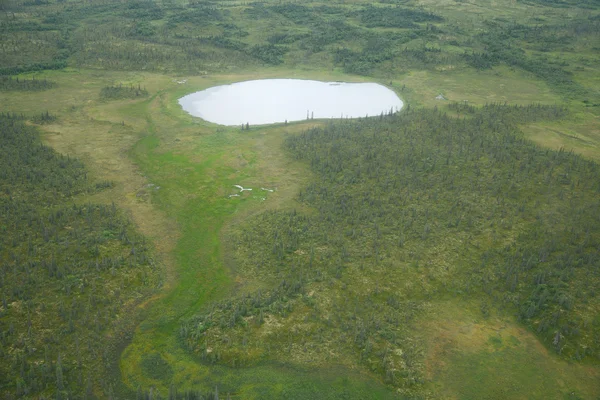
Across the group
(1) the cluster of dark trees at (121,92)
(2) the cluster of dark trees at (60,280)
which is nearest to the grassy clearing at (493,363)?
(2) the cluster of dark trees at (60,280)

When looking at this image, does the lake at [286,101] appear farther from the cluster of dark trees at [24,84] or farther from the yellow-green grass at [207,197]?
the cluster of dark trees at [24,84]

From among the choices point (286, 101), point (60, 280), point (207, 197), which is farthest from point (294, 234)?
point (286, 101)

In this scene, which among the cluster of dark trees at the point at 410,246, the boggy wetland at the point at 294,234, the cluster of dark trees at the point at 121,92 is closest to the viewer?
the boggy wetland at the point at 294,234

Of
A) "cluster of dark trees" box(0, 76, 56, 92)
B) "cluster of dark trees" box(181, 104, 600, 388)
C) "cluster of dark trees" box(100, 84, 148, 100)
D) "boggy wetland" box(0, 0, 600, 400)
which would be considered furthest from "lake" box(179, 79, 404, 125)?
→ "cluster of dark trees" box(0, 76, 56, 92)

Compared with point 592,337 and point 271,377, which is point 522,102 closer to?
point 592,337

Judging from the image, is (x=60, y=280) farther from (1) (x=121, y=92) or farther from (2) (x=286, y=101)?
(2) (x=286, y=101)

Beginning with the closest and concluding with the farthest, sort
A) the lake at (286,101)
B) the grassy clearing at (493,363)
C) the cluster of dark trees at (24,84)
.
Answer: the grassy clearing at (493,363)
the lake at (286,101)
the cluster of dark trees at (24,84)

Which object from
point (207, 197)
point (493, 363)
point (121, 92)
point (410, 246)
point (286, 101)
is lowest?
point (493, 363)
